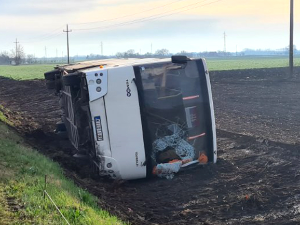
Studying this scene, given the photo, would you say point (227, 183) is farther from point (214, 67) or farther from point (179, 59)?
point (214, 67)

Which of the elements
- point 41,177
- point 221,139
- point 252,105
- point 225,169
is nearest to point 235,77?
point 252,105

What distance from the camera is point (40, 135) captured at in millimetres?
15047

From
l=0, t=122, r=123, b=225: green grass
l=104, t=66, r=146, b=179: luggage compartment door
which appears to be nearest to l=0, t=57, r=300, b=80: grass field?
l=0, t=122, r=123, b=225: green grass

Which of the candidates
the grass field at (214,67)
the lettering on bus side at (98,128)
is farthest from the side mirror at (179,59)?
the grass field at (214,67)

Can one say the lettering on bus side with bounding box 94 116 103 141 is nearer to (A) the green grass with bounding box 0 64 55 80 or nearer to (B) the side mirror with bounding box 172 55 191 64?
(B) the side mirror with bounding box 172 55 191 64

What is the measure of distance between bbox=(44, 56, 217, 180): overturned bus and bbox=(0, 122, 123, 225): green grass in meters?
1.08

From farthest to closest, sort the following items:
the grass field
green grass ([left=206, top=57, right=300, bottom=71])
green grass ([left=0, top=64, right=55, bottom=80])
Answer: green grass ([left=206, top=57, right=300, bottom=71]), the grass field, green grass ([left=0, top=64, right=55, bottom=80])

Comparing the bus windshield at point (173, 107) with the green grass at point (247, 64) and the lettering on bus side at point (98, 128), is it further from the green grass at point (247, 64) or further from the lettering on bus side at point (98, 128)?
the green grass at point (247, 64)

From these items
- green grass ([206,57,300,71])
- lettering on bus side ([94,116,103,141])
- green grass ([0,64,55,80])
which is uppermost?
lettering on bus side ([94,116,103,141])

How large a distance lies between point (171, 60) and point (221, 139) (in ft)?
15.7

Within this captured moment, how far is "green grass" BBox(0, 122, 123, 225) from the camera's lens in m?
6.22

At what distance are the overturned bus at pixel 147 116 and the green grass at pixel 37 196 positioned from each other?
1078 mm

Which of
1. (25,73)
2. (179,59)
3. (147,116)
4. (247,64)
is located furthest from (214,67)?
(147,116)

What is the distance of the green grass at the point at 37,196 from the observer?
6.22 metres
